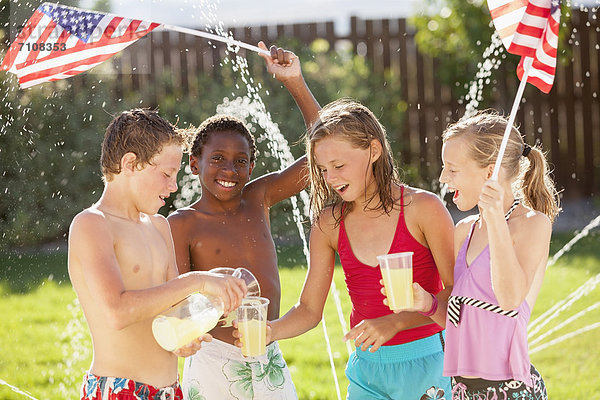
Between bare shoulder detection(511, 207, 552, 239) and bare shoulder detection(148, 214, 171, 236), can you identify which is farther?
bare shoulder detection(148, 214, 171, 236)

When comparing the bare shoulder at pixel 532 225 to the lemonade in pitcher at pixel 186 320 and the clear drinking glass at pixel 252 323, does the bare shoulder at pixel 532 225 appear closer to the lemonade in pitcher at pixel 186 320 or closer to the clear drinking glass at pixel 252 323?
the clear drinking glass at pixel 252 323

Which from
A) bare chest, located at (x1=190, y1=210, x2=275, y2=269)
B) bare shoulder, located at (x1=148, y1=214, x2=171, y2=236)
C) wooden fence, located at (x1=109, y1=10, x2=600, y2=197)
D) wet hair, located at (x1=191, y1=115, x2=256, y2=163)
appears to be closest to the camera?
bare shoulder, located at (x1=148, y1=214, x2=171, y2=236)

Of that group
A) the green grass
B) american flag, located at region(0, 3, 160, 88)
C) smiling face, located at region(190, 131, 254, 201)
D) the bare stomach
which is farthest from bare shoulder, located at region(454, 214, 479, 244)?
the green grass

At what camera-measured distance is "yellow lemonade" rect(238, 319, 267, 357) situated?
269 cm

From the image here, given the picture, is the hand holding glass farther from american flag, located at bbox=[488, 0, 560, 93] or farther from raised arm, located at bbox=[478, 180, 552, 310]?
american flag, located at bbox=[488, 0, 560, 93]

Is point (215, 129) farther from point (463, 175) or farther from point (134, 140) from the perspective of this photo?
point (463, 175)

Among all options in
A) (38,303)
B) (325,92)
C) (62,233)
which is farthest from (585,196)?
(38,303)

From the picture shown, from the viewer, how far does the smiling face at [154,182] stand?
277cm

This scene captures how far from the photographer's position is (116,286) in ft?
8.19

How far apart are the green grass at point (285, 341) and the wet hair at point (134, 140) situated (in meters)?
2.07

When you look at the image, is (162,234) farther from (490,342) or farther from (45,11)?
(45,11)

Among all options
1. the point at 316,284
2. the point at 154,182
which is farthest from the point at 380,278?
the point at 154,182

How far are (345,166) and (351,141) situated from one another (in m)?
0.09

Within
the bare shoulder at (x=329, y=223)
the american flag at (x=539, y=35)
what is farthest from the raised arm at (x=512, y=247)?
the bare shoulder at (x=329, y=223)
